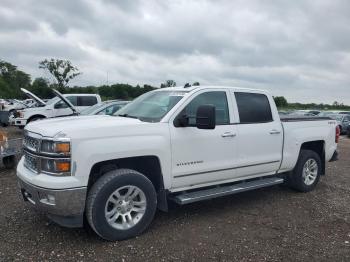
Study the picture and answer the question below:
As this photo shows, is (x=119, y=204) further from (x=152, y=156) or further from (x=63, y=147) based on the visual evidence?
(x=63, y=147)

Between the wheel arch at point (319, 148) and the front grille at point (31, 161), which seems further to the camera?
the wheel arch at point (319, 148)

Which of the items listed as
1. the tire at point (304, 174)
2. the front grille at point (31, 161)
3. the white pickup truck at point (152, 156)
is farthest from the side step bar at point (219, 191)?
the front grille at point (31, 161)

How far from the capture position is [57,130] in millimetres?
4027

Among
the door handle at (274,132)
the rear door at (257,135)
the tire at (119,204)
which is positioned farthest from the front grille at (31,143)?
the door handle at (274,132)

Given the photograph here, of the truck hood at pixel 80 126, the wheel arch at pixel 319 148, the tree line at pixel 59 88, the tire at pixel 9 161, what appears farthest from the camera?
the tree line at pixel 59 88

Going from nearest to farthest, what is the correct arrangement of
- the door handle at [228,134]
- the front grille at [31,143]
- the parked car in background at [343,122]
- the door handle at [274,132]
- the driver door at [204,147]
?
the front grille at [31,143], the driver door at [204,147], the door handle at [228,134], the door handle at [274,132], the parked car in background at [343,122]

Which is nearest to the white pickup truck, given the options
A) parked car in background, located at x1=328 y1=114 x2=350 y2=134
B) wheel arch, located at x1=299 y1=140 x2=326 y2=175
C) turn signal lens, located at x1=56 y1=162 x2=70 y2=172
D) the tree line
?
turn signal lens, located at x1=56 y1=162 x2=70 y2=172

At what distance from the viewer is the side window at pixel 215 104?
5.04 meters

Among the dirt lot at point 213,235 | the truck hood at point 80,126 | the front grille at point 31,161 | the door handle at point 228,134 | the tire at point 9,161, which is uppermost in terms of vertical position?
the truck hood at point 80,126

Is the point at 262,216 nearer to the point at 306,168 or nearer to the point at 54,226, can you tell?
the point at 306,168

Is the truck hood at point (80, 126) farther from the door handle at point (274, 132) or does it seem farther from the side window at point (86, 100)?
the side window at point (86, 100)

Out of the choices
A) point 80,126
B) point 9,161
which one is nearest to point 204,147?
point 80,126

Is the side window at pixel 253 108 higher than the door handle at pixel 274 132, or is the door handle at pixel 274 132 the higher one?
the side window at pixel 253 108

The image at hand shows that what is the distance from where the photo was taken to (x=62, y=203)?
389cm
